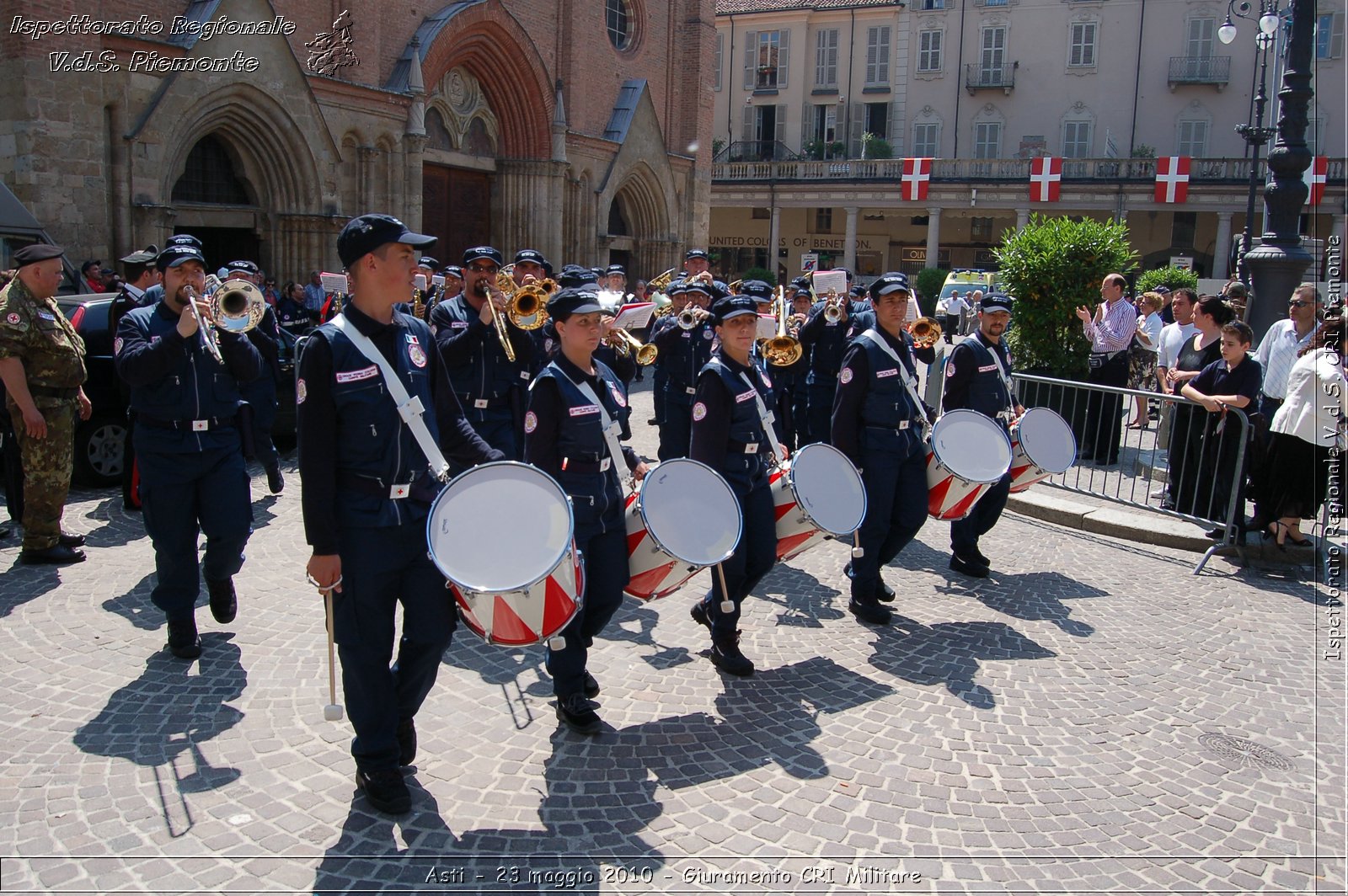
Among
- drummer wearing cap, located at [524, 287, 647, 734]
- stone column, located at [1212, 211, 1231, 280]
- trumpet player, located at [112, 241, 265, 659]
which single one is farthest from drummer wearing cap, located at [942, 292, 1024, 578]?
stone column, located at [1212, 211, 1231, 280]

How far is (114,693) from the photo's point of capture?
4.77 m

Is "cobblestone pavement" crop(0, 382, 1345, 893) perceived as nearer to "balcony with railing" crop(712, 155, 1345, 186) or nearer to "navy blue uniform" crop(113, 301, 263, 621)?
"navy blue uniform" crop(113, 301, 263, 621)

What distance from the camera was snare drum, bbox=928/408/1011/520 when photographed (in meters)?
6.26

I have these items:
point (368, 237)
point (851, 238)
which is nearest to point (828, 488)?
point (368, 237)

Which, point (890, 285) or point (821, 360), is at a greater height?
point (890, 285)

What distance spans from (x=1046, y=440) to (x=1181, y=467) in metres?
2.21

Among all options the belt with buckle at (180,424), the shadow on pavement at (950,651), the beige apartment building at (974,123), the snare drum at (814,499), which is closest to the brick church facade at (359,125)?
the belt with buckle at (180,424)

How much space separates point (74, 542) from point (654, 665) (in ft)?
14.3

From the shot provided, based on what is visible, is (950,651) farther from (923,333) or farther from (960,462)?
(923,333)

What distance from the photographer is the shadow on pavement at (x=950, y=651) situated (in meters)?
5.26

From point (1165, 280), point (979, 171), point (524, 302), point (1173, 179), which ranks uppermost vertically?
point (979, 171)

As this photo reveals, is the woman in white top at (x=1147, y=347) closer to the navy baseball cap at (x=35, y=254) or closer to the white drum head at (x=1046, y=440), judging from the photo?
the white drum head at (x=1046, y=440)

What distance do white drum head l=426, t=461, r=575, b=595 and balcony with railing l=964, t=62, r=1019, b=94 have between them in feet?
150

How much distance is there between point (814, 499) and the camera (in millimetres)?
5230
